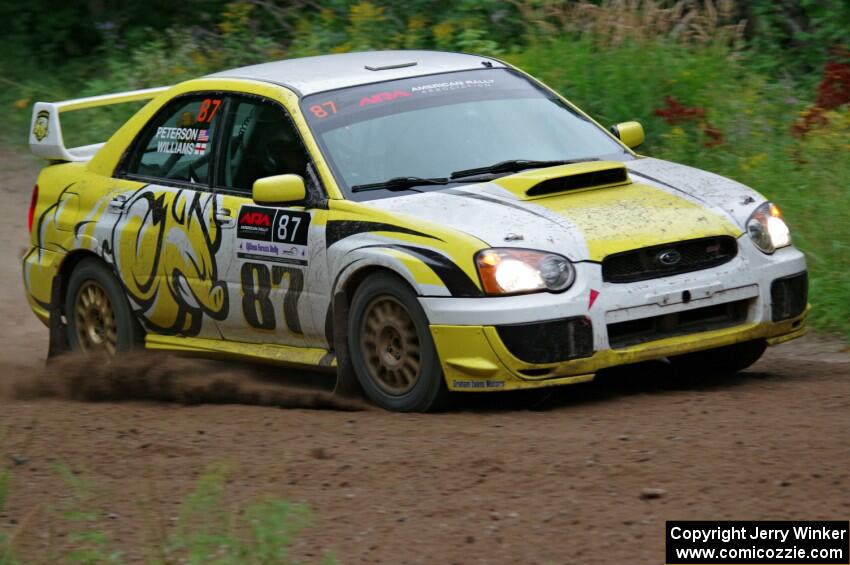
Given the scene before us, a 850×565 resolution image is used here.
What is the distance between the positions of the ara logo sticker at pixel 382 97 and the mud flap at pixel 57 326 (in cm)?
225

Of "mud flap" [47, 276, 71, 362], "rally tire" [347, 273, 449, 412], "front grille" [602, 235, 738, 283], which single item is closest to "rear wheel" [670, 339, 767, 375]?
"front grille" [602, 235, 738, 283]

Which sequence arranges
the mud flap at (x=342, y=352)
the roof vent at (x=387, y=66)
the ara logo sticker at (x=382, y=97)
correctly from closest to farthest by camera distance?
the mud flap at (x=342, y=352) → the ara logo sticker at (x=382, y=97) → the roof vent at (x=387, y=66)

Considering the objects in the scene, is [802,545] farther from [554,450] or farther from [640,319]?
[640,319]

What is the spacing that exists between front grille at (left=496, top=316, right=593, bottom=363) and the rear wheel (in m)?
1.02

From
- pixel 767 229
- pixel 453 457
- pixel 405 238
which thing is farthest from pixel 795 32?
pixel 453 457

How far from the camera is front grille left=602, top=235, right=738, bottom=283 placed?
657 centimetres

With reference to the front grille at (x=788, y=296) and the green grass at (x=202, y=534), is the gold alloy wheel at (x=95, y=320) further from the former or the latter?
the front grille at (x=788, y=296)

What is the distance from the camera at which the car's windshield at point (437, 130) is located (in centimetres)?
732

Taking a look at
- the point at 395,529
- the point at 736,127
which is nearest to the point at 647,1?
the point at 736,127

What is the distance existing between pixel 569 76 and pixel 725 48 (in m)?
1.32

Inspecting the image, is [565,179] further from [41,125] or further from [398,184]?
[41,125]

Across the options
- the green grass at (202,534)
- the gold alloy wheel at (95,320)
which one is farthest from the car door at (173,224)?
the green grass at (202,534)

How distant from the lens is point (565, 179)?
701 centimetres

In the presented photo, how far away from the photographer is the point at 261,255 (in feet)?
24.3
